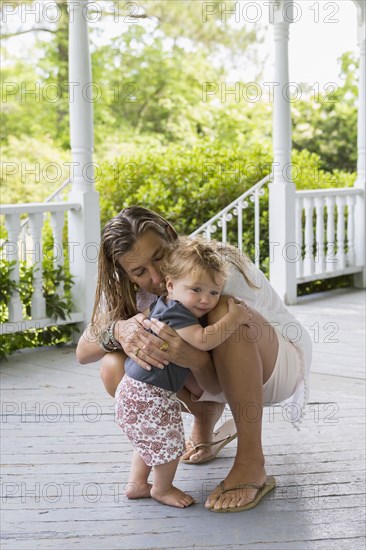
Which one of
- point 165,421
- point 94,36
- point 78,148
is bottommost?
point 165,421

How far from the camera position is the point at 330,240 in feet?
22.0

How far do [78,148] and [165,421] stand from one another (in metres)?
2.63

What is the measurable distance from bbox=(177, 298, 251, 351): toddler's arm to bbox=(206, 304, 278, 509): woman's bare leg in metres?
0.04

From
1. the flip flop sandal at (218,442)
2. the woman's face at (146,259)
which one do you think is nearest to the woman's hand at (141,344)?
the woman's face at (146,259)

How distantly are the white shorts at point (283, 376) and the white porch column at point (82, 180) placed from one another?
2.20 m

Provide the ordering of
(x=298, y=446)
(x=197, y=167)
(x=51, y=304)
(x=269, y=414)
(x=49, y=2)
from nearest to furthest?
(x=298, y=446) → (x=269, y=414) → (x=51, y=304) → (x=197, y=167) → (x=49, y=2)

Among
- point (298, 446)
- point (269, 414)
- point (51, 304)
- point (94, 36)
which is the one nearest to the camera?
point (298, 446)

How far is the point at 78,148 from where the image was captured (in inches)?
184

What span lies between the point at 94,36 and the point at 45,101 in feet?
5.17

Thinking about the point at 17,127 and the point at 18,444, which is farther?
the point at 17,127

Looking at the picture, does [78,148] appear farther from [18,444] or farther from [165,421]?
[165,421]

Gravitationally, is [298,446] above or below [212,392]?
below

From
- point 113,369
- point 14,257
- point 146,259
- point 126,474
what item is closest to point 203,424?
point 126,474

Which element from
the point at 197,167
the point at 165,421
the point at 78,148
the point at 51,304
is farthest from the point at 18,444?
the point at 197,167
